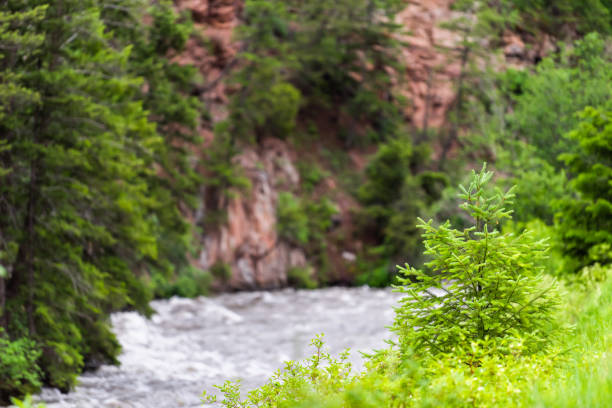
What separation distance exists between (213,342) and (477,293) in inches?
497

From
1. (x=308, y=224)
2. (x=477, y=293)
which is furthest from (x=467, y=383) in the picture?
(x=308, y=224)

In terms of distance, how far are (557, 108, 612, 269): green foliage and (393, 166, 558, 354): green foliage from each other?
482cm

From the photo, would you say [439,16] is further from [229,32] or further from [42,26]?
[42,26]

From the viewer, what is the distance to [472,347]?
4309 millimetres

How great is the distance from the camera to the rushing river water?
985 cm

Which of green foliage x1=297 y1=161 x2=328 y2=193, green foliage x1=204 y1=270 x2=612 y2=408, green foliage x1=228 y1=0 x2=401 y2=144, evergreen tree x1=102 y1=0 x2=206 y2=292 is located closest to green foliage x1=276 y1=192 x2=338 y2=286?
green foliage x1=297 y1=161 x2=328 y2=193

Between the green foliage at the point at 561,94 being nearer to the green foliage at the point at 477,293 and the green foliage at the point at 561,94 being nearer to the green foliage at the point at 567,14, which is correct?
the green foliage at the point at 567,14

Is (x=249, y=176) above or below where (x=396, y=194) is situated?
above

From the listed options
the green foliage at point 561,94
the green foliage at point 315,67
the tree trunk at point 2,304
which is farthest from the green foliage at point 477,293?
the green foliage at point 315,67

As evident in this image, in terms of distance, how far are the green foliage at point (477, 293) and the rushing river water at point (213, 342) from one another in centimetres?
92

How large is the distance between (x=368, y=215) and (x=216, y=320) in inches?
812

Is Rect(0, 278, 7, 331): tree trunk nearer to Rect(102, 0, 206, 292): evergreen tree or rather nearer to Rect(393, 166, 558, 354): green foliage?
Rect(102, 0, 206, 292): evergreen tree

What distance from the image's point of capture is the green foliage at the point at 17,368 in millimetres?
7887

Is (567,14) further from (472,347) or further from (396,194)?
(396,194)
